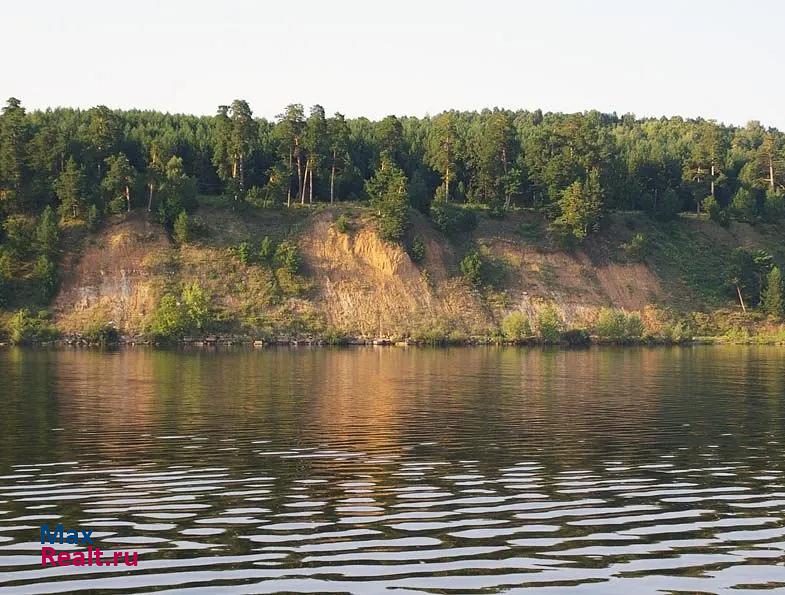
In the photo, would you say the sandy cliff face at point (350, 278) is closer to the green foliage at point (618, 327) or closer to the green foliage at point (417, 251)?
the green foliage at point (417, 251)

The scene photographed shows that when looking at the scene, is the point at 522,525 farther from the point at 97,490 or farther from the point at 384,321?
the point at 384,321

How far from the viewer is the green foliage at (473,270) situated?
143 m

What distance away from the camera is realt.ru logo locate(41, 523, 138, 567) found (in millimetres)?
21266

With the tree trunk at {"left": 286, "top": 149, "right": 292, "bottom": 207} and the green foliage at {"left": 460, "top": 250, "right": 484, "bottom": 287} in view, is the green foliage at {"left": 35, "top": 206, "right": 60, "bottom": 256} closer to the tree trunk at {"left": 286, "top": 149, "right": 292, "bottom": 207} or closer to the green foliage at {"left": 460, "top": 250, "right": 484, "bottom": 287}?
the tree trunk at {"left": 286, "top": 149, "right": 292, "bottom": 207}

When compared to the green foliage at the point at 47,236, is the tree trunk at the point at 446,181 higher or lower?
higher

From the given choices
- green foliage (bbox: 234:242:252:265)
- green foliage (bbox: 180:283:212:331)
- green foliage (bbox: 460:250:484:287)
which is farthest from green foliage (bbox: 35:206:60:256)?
green foliage (bbox: 460:250:484:287)

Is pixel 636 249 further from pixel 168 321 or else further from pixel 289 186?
pixel 168 321

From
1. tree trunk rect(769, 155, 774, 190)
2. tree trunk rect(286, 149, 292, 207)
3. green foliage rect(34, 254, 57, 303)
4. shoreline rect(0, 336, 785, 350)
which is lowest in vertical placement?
shoreline rect(0, 336, 785, 350)

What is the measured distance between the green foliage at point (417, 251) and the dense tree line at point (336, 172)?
9.13 feet

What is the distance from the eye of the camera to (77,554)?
71.9 ft

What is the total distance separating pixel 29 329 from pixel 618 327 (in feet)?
237

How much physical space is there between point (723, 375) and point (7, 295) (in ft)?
287

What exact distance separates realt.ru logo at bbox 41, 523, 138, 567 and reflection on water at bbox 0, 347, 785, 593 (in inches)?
12.3

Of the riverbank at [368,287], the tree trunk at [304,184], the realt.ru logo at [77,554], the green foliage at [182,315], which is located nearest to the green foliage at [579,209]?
the riverbank at [368,287]
